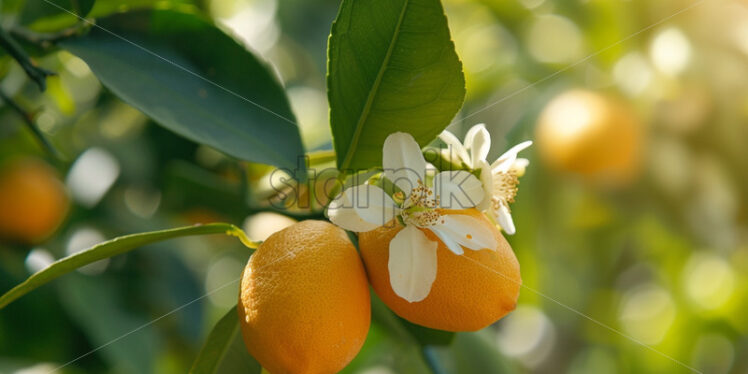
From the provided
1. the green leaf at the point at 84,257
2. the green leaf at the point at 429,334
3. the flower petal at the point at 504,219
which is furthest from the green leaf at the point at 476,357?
the green leaf at the point at 84,257

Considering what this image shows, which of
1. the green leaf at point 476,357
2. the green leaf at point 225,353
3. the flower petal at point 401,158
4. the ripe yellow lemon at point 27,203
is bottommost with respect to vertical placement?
the green leaf at point 476,357

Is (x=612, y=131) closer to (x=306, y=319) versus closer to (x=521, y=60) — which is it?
(x=521, y=60)

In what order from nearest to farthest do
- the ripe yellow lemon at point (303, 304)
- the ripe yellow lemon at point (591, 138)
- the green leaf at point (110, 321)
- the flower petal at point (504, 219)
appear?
the ripe yellow lemon at point (303, 304), the flower petal at point (504, 219), the green leaf at point (110, 321), the ripe yellow lemon at point (591, 138)

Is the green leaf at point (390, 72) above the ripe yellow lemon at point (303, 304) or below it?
above

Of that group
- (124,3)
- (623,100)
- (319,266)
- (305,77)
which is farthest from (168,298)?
(623,100)

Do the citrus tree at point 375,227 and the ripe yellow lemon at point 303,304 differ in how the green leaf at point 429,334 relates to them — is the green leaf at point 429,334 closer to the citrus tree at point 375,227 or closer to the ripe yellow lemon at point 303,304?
the citrus tree at point 375,227

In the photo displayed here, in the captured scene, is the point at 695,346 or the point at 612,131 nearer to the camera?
the point at 612,131

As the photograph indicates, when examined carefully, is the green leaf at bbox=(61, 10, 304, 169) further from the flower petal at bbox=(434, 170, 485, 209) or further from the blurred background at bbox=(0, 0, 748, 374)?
the flower petal at bbox=(434, 170, 485, 209)
